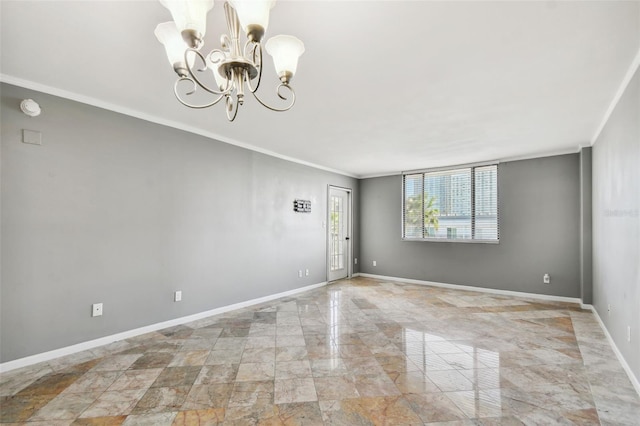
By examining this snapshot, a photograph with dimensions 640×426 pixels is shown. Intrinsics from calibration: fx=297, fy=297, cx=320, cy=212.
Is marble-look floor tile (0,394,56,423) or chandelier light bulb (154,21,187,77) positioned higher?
chandelier light bulb (154,21,187,77)

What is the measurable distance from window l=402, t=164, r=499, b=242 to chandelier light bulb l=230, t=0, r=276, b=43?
5.52 meters

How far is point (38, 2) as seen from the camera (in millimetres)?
1720

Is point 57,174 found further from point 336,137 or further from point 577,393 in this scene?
point 577,393

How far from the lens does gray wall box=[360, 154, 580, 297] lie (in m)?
4.93

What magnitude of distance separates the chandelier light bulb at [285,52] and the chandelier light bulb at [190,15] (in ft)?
1.18

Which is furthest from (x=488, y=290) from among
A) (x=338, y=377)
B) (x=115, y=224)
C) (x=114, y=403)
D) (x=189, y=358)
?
(x=115, y=224)

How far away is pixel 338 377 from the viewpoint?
251 cm

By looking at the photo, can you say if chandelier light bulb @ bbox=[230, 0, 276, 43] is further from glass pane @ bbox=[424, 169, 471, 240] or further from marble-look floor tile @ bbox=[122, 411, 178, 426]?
glass pane @ bbox=[424, 169, 471, 240]

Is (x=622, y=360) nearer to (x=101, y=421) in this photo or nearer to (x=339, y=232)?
(x=101, y=421)

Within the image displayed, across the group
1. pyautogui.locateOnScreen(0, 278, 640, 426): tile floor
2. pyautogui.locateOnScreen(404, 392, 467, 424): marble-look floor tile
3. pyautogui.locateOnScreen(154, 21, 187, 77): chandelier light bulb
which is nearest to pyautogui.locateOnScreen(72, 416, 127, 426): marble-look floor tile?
pyautogui.locateOnScreen(0, 278, 640, 426): tile floor

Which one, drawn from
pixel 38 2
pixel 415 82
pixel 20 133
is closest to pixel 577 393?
pixel 415 82

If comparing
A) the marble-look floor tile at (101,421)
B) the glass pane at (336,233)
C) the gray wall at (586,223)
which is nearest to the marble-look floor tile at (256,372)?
the marble-look floor tile at (101,421)

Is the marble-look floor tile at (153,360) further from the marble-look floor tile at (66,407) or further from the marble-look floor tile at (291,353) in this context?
the marble-look floor tile at (291,353)

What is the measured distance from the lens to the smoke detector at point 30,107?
2.62m
